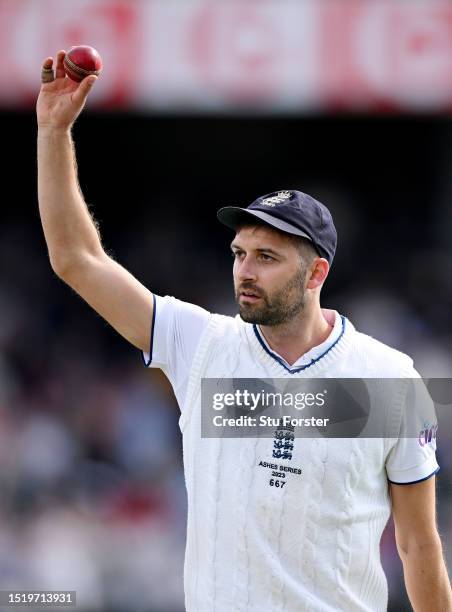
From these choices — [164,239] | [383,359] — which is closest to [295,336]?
[383,359]

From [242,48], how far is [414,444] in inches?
231

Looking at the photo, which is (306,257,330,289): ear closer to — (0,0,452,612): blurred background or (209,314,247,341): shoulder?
(209,314,247,341): shoulder

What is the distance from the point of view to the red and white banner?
8.42 meters

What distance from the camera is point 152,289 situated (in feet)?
35.5

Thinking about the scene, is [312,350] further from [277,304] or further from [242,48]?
[242,48]

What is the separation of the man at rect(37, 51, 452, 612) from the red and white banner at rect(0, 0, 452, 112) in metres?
5.45

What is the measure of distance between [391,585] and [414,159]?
20.4 ft

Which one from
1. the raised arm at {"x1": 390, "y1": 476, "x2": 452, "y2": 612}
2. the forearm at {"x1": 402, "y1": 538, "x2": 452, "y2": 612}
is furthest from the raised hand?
the forearm at {"x1": 402, "y1": 538, "x2": 452, "y2": 612}

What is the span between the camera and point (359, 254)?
36.7 ft

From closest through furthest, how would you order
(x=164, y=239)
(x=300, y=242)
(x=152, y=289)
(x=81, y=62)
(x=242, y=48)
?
(x=81, y=62), (x=300, y=242), (x=242, y=48), (x=152, y=289), (x=164, y=239)

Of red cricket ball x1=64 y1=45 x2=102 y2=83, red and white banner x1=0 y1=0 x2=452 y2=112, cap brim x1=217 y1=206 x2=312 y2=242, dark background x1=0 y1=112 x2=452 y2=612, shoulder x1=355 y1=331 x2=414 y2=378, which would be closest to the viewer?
red cricket ball x1=64 y1=45 x2=102 y2=83

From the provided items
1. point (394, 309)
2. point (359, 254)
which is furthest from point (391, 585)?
point (359, 254)

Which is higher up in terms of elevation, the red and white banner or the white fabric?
the red and white banner

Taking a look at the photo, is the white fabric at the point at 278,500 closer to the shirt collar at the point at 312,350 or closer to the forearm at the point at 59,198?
the shirt collar at the point at 312,350
